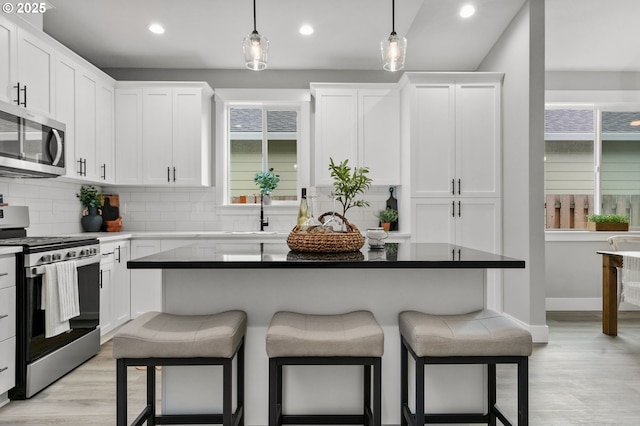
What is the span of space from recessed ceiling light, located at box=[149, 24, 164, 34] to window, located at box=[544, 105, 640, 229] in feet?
14.4

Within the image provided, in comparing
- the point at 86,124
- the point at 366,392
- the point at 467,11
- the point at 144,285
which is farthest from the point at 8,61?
the point at 467,11

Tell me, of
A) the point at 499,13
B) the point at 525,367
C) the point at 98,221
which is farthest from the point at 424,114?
the point at 98,221

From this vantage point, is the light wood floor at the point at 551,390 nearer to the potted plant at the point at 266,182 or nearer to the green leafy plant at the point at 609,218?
the green leafy plant at the point at 609,218

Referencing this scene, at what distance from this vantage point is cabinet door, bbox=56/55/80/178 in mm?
3633

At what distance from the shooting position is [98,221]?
4559 mm

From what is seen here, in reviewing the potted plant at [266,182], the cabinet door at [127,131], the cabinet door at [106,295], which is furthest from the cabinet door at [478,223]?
the cabinet door at [127,131]

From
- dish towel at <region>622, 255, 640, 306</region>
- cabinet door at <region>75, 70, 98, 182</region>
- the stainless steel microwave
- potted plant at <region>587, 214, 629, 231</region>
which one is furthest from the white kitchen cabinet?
potted plant at <region>587, 214, 629, 231</region>

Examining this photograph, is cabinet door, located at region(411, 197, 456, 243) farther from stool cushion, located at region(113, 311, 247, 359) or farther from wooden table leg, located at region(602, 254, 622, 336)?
stool cushion, located at region(113, 311, 247, 359)

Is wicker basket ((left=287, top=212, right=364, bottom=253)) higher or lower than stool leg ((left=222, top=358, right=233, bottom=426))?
higher

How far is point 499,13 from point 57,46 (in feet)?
12.8

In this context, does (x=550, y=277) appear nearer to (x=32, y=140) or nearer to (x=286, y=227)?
(x=286, y=227)

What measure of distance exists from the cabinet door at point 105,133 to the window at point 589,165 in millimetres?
4955

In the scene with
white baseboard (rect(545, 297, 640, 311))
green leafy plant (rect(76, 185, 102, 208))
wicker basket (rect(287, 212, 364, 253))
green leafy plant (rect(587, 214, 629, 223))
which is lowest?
white baseboard (rect(545, 297, 640, 311))

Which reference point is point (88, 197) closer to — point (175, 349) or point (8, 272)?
point (8, 272)
